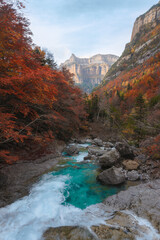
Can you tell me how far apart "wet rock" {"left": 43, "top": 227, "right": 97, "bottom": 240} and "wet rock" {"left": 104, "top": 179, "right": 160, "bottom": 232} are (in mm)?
1539

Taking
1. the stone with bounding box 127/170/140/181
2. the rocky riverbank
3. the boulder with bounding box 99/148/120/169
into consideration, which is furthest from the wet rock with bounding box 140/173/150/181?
the boulder with bounding box 99/148/120/169

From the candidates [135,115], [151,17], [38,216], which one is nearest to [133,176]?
[135,115]

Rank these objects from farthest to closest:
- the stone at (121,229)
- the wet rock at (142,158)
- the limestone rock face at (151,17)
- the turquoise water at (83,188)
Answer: the limestone rock face at (151,17) < the wet rock at (142,158) < the turquoise water at (83,188) < the stone at (121,229)

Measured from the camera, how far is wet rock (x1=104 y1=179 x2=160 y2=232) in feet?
11.5

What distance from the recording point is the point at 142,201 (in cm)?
413

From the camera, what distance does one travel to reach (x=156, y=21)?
132 metres

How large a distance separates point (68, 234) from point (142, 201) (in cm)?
288

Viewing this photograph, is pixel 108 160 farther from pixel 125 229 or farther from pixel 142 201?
pixel 125 229

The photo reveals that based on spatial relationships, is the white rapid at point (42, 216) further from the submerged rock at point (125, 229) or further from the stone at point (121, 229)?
the stone at point (121, 229)

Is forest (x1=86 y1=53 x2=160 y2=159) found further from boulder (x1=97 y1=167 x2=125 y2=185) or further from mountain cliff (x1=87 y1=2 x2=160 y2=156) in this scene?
boulder (x1=97 y1=167 x2=125 y2=185)

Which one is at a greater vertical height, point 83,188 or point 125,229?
point 125,229

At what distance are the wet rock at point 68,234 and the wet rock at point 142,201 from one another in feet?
5.05

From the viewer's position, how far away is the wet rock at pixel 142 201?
351 centimetres

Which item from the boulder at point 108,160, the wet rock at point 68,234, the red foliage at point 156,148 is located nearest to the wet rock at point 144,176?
the red foliage at point 156,148
